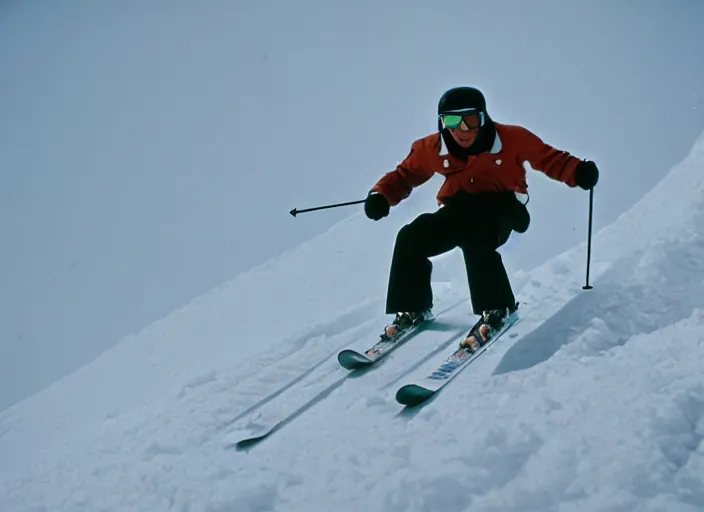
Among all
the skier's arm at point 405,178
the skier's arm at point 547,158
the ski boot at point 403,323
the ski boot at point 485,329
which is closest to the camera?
the ski boot at point 485,329

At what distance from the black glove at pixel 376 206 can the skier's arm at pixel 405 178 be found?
45 millimetres

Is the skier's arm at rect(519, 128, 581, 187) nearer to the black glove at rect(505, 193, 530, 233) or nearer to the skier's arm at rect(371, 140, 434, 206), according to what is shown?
the black glove at rect(505, 193, 530, 233)

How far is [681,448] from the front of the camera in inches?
88.1

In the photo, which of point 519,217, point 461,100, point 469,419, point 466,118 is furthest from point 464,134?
point 469,419

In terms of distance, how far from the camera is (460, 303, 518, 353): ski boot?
3.74 meters

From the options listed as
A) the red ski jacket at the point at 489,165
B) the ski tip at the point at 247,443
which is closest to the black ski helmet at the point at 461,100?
the red ski jacket at the point at 489,165

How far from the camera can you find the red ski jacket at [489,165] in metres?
4.09

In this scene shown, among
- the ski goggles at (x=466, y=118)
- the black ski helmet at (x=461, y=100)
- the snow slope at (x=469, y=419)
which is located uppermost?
the black ski helmet at (x=461, y=100)

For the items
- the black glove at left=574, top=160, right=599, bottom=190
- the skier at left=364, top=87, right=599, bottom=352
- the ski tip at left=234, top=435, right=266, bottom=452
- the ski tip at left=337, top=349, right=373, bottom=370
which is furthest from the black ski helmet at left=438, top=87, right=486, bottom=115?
the ski tip at left=234, top=435, right=266, bottom=452

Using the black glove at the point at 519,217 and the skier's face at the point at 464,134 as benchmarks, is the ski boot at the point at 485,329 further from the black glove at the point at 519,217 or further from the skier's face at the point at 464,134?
the skier's face at the point at 464,134

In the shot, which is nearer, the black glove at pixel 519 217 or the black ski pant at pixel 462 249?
the black ski pant at pixel 462 249

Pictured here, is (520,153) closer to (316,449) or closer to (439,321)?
(439,321)

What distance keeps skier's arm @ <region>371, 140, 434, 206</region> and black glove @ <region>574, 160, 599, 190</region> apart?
1.01 meters

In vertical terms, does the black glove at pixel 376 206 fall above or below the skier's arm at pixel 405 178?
below
